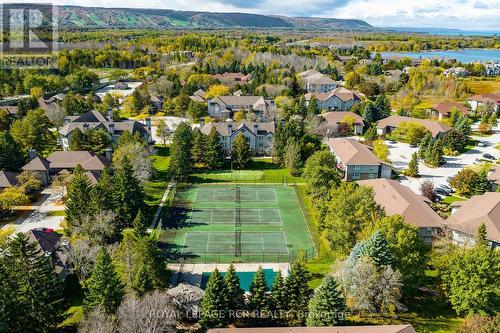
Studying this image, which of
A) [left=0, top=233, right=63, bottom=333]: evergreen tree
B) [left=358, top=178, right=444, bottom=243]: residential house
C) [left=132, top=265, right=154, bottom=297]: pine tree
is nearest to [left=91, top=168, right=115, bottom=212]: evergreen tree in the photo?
[left=0, top=233, right=63, bottom=333]: evergreen tree

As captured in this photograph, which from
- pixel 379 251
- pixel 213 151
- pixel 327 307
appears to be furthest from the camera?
pixel 213 151

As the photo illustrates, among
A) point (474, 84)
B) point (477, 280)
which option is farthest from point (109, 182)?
point (474, 84)

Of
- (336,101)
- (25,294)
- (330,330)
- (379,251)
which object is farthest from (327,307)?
(336,101)

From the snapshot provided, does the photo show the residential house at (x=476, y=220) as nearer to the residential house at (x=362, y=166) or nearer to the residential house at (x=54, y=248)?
the residential house at (x=362, y=166)

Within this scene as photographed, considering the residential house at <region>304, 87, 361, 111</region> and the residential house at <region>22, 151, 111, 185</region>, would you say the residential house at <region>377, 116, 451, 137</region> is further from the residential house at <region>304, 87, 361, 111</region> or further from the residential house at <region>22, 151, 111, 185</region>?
the residential house at <region>22, 151, 111, 185</region>

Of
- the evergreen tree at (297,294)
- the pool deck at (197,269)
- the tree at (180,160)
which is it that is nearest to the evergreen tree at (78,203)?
the pool deck at (197,269)

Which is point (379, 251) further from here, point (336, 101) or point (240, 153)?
point (336, 101)
